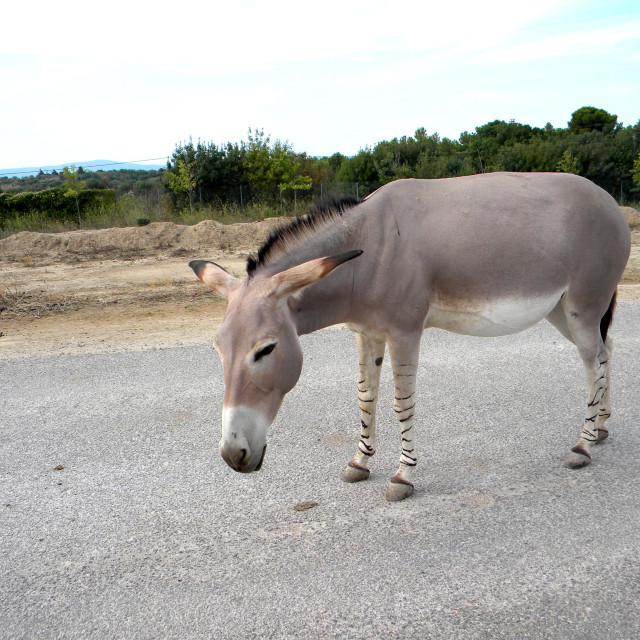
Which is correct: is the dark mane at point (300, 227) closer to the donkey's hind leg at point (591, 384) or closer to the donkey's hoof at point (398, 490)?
the donkey's hoof at point (398, 490)

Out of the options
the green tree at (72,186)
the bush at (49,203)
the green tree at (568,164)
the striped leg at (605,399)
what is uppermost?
the green tree at (568,164)

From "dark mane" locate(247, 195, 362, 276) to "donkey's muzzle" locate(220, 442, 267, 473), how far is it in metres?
1.07

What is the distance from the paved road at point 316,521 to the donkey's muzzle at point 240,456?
688 mm

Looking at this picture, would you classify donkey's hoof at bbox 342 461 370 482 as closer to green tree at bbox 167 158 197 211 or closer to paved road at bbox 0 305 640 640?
paved road at bbox 0 305 640 640

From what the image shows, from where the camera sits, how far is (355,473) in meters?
4.21

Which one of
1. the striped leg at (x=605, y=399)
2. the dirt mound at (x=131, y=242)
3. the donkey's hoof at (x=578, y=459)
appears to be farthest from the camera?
the dirt mound at (x=131, y=242)

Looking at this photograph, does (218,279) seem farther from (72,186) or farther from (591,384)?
(72,186)

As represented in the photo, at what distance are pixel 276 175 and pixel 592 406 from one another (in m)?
25.6

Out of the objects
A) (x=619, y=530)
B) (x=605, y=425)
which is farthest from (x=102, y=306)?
(x=619, y=530)

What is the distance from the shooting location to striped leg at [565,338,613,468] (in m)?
4.37

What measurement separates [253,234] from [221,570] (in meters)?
16.1

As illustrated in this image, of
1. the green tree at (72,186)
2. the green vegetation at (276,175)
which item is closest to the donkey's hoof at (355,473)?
the green vegetation at (276,175)

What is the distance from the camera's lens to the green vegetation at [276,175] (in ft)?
75.9

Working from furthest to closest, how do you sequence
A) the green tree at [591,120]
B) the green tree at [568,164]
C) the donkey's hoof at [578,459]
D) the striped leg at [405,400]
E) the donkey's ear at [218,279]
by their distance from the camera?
1. the green tree at [591,120]
2. the green tree at [568,164]
3. the donkey's hoof at [578,459]
4. the striped leg at [405,400]
5. the donkey's ear at [218,279]
